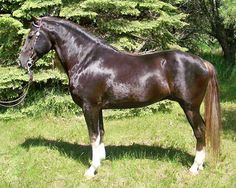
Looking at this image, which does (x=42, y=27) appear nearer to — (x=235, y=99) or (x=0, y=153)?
(x=0, y=153)

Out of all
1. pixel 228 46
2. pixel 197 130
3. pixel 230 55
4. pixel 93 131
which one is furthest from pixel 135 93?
pixel 228 46

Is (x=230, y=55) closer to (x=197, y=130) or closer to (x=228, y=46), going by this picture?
(x=228, y=46)

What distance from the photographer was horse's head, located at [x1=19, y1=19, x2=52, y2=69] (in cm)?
470

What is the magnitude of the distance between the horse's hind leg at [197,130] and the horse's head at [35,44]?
1.85 meters

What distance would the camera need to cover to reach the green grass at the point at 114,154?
4605 millimetres

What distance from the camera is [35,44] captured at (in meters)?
4.70

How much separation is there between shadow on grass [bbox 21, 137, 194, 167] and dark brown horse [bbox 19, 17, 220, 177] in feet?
1.53

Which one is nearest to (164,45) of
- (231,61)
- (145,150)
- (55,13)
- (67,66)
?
(55,13)

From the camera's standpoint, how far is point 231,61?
12312 millimetres

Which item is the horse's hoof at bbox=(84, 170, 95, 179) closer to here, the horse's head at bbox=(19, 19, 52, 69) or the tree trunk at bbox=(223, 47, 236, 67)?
the horse's head at bbox=(19, 19, 52, 69)

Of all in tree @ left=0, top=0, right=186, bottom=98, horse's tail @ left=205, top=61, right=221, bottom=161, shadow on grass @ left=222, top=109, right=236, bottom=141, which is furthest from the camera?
tree @ left=0, top=0, right=186, bottom=98

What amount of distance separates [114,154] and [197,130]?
50.2 inches

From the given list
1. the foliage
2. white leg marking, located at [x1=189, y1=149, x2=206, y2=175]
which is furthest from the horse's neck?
the foliage

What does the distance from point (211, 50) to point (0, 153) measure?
1116 centimetres
